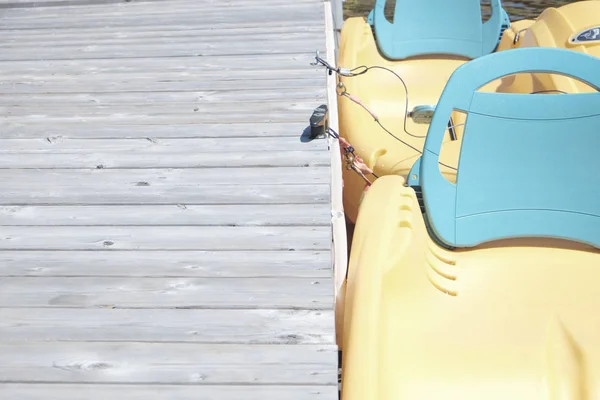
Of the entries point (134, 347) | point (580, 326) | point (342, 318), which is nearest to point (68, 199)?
point (134, 347)

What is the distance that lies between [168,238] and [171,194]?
247 millimetres

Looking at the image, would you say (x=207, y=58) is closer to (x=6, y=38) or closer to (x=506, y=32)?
(x=6, y=38)

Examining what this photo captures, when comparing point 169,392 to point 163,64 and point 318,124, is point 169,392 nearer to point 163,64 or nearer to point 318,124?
point 318,124

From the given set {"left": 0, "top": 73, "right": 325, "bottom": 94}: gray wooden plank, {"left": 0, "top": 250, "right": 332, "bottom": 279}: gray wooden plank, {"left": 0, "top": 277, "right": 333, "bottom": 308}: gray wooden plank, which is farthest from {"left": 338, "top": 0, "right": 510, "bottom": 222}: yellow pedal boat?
{"left": 0, "top": 277, "right": 333, "bottom": 308}: gray wooden plank

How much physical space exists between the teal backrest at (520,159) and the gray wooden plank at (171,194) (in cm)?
40

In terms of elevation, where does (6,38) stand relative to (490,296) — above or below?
above

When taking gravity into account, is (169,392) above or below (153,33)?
below

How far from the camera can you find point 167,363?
152 cm

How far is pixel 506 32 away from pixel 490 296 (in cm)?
222

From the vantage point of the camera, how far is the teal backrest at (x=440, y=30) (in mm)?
3701

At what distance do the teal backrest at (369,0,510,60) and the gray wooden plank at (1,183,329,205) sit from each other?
1.86m

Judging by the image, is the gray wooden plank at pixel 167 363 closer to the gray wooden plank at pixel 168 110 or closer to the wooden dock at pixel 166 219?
the wooden dock at pixel 166 219

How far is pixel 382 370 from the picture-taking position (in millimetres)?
1453

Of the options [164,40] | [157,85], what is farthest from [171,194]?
[164,40]
